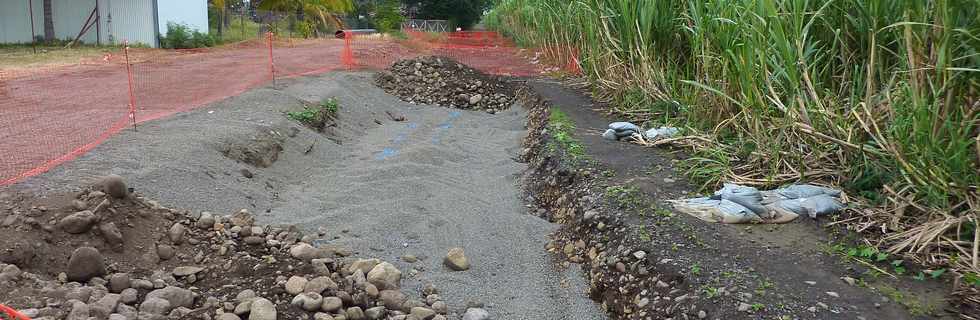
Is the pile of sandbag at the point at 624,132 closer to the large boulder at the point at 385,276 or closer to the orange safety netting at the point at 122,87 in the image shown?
the large boulder at the point at 385,276

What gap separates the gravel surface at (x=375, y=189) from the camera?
4066 mm

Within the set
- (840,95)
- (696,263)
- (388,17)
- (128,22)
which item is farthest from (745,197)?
(388,17)

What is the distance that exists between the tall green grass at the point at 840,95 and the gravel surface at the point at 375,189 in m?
1.50

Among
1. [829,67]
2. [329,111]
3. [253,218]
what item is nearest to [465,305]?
[253,218]

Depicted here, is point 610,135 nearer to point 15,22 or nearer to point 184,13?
point 184,13

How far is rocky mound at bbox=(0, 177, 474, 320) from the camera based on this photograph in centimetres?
305

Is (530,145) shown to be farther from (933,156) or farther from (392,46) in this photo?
(392,46)

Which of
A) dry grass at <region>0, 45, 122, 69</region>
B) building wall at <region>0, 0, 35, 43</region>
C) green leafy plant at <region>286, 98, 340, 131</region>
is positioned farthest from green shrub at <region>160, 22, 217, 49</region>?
green leafy plant at <region>286, 98, 340, 131</region>

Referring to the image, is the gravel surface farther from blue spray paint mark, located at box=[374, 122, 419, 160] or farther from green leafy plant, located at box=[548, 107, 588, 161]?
green leafy plant, located at box=[548, 107, 588, 161]

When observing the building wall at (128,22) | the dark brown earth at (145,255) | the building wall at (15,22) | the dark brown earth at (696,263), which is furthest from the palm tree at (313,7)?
the dark brown earth at (145,255)

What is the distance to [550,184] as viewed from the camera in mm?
5801

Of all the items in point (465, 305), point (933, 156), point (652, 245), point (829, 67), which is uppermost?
point (829, 67)

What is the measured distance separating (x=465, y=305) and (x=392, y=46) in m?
13.9

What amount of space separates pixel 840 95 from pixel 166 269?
4.21m
